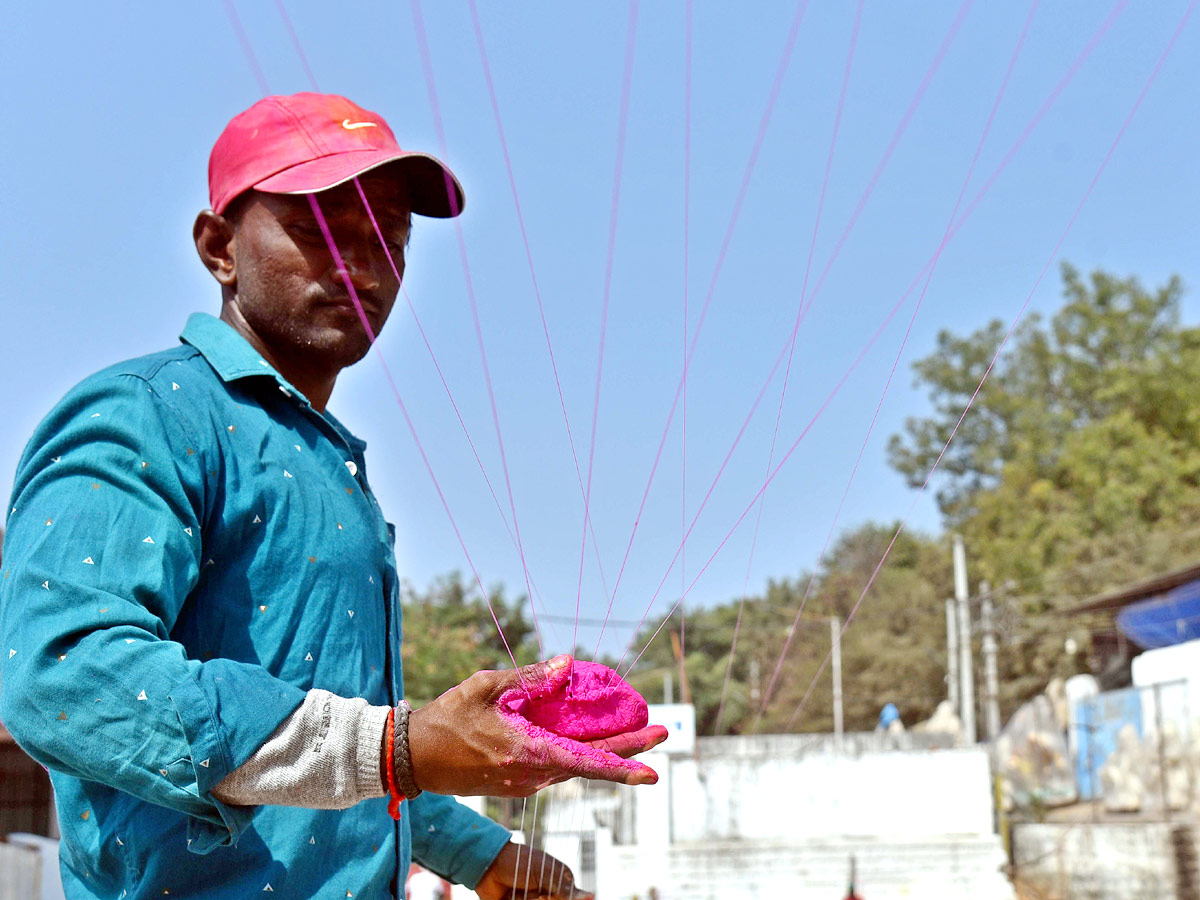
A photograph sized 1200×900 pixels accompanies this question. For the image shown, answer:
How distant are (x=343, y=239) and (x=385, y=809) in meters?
0.78

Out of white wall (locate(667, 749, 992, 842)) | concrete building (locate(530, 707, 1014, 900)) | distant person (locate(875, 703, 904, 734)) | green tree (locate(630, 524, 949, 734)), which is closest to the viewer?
concrete building (locate(530, 707, 1014, 900))

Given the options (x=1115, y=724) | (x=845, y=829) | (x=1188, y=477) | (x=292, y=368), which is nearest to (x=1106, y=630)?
(x=1188, y=477)

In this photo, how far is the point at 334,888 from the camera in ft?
4.60

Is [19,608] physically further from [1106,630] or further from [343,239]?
[1106,630]

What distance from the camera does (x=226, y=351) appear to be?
1.59 meters

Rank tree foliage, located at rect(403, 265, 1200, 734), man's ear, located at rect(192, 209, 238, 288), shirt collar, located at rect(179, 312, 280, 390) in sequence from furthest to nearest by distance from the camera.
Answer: tree foliage, located at rect(403, 265, 1200, 734)
man's ear, located at rect(192, 209, 238, 288)
shirt collar, located at rect(179, 312, 280, 390)

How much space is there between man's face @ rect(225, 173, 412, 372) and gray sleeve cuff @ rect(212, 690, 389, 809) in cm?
67

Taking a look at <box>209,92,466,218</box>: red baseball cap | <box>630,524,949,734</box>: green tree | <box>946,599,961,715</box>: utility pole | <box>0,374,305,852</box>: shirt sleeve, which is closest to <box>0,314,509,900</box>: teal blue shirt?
<box>0,374,305,852</box>: shirt sleeve

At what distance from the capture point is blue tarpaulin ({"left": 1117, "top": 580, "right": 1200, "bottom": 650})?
78.4 feet

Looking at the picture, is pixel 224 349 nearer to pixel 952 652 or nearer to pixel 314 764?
pixel 314 764

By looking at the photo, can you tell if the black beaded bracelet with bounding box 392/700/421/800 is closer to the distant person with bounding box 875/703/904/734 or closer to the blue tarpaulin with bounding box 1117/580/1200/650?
the distant person with bounding box 875/703/904/734

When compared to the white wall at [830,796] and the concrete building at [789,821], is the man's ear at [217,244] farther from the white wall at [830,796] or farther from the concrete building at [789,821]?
the white wall at [830,796]

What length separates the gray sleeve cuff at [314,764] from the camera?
44.3 inches

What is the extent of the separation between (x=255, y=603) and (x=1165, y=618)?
27.4m
